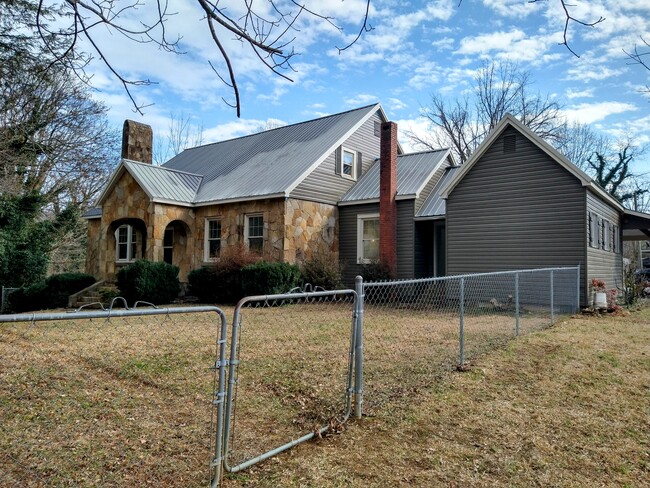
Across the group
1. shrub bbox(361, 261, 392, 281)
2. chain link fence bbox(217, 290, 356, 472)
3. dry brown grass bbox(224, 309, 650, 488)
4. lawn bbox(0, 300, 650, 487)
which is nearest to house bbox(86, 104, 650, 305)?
shrub bbox(361, 261, 392, 281)

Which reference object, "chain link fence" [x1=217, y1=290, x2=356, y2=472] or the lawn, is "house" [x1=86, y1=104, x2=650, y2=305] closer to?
the lawn

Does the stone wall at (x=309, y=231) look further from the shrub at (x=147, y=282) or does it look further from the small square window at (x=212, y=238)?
the shrub at (x=147, y=282)

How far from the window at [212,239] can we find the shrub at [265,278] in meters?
3.61

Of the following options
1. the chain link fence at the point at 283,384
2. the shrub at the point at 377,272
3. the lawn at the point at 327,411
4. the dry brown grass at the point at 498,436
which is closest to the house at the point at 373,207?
the shrub at the point at 377,272

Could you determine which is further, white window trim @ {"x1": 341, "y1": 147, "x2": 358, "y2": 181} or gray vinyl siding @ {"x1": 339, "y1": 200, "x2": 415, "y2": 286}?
white window trim @ {"x1": 341, "y1": 147, "x2": 358, "y2": 181}

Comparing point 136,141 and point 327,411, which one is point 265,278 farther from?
point 136,141

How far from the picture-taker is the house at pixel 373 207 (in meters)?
13.0

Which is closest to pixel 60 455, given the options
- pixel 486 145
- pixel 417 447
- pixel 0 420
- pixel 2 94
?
pixel 0 420

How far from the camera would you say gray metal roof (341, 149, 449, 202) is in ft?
53.1

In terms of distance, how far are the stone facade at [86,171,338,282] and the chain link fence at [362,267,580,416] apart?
3005mm

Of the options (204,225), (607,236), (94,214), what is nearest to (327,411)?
(204,225)

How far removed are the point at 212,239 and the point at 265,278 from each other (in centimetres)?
439

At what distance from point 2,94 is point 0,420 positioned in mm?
8293

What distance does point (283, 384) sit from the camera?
17.8 ft
